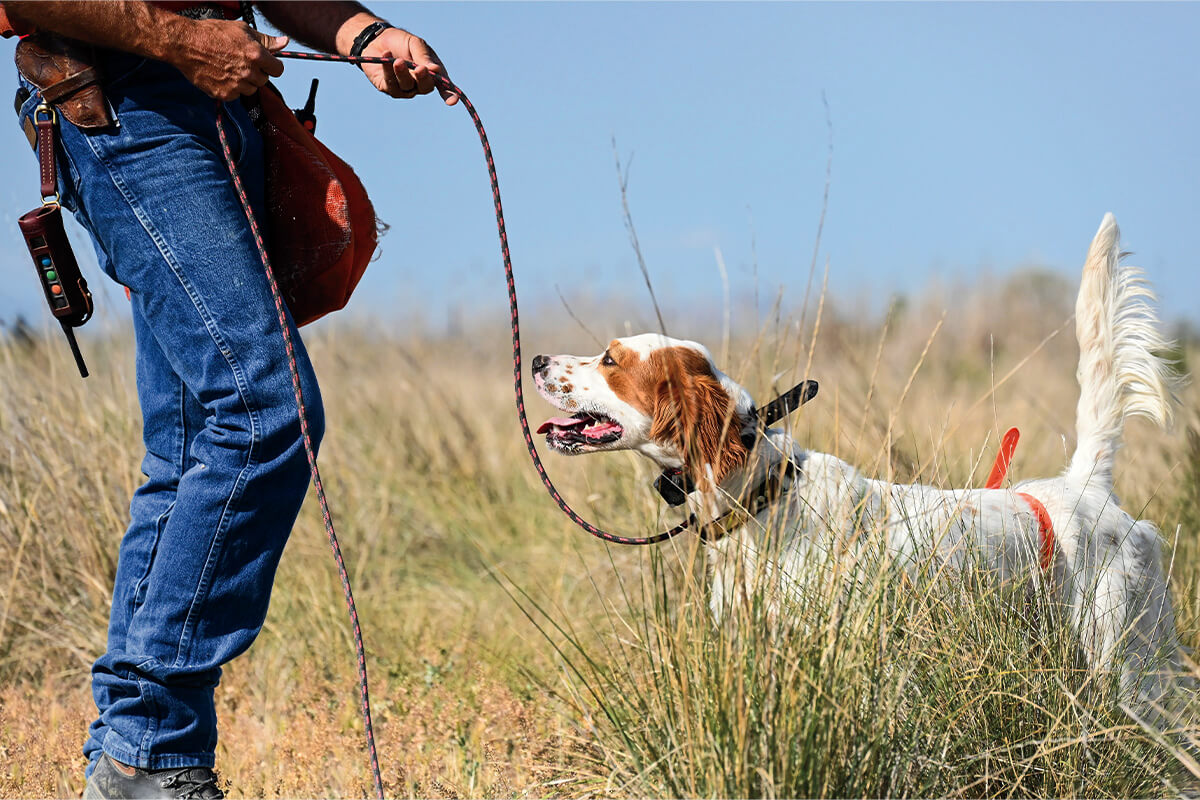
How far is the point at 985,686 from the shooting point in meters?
2.25

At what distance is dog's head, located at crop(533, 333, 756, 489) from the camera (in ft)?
9.62

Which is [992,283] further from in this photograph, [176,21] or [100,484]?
[176,21]

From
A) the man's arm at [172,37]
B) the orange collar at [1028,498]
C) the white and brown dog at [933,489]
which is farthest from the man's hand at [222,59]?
the orange collar at [1028,498]

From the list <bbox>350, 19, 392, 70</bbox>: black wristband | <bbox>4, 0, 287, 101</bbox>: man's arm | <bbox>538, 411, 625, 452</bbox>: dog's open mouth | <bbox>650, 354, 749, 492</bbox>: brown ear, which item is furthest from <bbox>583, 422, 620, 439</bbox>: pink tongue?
<bbox>4, 0, 287, 101</bbox>: man's arm

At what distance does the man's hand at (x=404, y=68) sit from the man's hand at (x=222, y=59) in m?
0.32

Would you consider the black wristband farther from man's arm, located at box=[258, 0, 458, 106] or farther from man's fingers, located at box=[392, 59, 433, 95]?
man's fingers, located at box=[392, 59, 433, 95]

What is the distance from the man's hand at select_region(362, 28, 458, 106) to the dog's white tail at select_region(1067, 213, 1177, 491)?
6.40 ft

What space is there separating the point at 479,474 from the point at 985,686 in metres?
→ 3.77

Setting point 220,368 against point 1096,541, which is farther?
point 1096,541

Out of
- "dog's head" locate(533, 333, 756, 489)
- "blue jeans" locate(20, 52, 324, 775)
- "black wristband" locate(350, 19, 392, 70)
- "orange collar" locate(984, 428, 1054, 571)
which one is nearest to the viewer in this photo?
"blue jeans" locate(20, 52, 324, 775)

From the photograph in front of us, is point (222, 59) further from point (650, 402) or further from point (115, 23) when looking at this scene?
point (650, 402)

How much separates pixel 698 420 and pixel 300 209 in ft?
3.83

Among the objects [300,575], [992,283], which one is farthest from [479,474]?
[992,283]

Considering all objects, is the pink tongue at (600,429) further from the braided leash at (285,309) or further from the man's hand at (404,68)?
the man's hand at (404,68)
